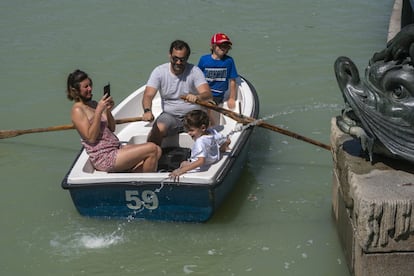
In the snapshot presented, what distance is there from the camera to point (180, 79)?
634 centimetres

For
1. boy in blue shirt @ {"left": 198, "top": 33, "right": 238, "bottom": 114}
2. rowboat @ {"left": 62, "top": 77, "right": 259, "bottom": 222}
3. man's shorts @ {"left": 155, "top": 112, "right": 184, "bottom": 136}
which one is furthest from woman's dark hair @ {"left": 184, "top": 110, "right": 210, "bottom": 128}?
boy in blue shirt @ {"left": 198, "top": 33, "right": 238, "bottom": 114}

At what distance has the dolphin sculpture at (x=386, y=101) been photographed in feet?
14.1

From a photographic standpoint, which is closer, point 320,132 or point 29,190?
point 29,190

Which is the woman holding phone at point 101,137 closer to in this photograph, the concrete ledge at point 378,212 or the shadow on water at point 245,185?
the shadow on water at point 245,185

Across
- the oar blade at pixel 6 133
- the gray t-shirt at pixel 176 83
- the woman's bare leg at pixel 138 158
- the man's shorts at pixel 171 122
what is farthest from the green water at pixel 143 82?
the gray t-shirt at pixel 176 83

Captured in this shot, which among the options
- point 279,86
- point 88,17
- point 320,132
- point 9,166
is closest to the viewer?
point 9,166

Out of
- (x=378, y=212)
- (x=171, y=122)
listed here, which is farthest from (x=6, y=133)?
(x=378, y=212)

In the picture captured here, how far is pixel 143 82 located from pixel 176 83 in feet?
10.6

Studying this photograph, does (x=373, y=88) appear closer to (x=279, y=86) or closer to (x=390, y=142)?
(x=390, y=142)

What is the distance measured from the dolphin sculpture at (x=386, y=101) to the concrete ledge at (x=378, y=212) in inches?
4.9

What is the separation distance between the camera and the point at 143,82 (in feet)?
31.2

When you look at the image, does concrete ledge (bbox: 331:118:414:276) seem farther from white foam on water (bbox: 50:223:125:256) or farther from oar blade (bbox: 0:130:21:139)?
oar blade (bbox: 0:130:21:139)

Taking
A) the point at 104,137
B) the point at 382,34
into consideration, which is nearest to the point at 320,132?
the point at 104,137

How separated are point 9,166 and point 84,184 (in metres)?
2.03
